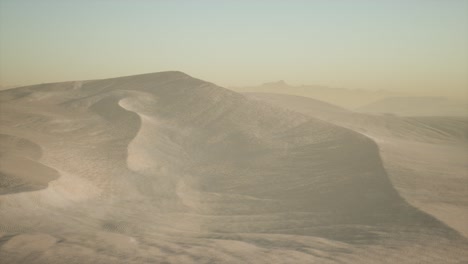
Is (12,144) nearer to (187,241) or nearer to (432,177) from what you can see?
(187,241)

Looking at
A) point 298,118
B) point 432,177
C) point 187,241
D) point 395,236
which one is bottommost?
point 187,241

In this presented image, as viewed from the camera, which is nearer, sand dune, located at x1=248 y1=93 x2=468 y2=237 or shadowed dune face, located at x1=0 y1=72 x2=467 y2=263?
shadowed dune face, located at x1=0 y1=72 x2=467 y2=263

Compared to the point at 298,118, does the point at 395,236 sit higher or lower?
lower

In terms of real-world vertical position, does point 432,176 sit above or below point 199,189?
above

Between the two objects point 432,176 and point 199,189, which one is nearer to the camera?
point 432,176

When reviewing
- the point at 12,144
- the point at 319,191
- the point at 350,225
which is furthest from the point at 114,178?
the point at 350,225

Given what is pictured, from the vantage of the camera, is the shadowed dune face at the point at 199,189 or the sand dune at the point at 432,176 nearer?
the shadowed dune face at the point at 199,189

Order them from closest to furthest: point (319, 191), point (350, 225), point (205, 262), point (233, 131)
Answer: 1. point (205, 262)
2. point (350, 225)
3. point (319, 191)
4. point (233, 131)

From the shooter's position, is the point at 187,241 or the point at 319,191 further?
the point at 319,191
